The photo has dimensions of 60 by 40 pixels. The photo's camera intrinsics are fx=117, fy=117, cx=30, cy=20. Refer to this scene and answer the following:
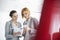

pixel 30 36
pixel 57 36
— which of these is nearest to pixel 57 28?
pixel 57 36

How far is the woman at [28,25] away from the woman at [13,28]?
0.05 m

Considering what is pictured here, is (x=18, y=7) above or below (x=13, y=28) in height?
above

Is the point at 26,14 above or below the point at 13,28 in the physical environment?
above

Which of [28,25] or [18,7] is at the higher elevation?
[18,7]

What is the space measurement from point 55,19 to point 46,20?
0.06 m

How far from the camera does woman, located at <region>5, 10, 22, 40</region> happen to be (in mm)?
844

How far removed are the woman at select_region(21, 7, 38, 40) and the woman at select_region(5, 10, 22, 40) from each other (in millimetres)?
46

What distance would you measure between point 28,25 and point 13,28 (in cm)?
11

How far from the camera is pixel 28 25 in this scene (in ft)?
2.80

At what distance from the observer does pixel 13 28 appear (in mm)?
851

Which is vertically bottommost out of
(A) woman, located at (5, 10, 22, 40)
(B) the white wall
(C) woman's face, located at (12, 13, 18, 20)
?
(A) woman, located at (5, 10, 22, 40)

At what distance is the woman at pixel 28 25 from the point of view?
33.2 inches

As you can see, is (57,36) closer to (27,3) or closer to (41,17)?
(41,17)

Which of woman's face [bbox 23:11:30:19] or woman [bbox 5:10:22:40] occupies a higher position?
woman's face [bbox 23:11:30:19]
